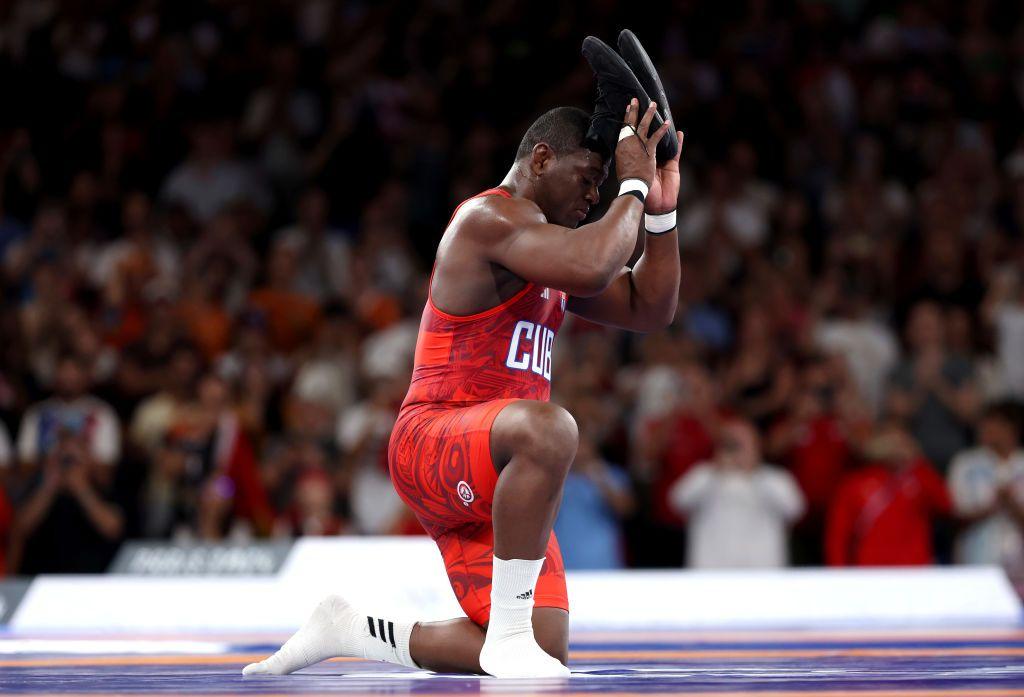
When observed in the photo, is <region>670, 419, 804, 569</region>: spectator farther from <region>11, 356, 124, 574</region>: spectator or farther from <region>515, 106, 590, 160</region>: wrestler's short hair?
<region>515, 106, 590, 160</region>: wrestler's short hair

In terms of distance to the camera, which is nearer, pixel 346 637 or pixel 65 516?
pixel 346 637

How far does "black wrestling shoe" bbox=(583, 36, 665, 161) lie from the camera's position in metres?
4.27

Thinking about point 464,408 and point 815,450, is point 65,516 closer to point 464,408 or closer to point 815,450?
point 815,450

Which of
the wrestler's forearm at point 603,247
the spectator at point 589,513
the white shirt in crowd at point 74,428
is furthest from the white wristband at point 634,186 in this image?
the white shirt in crowd at point 74,428

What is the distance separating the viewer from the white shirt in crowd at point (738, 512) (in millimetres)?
8266

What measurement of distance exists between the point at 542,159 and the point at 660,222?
1.63 feet

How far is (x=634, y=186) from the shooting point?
13.6ft

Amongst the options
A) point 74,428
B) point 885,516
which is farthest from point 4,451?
point 885,516

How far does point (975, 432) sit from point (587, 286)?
5697 mm

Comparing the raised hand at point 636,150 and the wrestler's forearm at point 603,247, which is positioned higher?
the raised hand at point 636,150

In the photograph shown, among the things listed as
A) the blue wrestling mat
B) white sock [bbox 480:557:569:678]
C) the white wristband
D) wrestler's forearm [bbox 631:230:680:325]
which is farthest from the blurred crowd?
white sock [bbox 480:557:569:678]

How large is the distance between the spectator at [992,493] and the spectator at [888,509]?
183 mm

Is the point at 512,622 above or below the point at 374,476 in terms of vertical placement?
below

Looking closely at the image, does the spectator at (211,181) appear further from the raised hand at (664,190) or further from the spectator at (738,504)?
the raised hand at (664,190)
